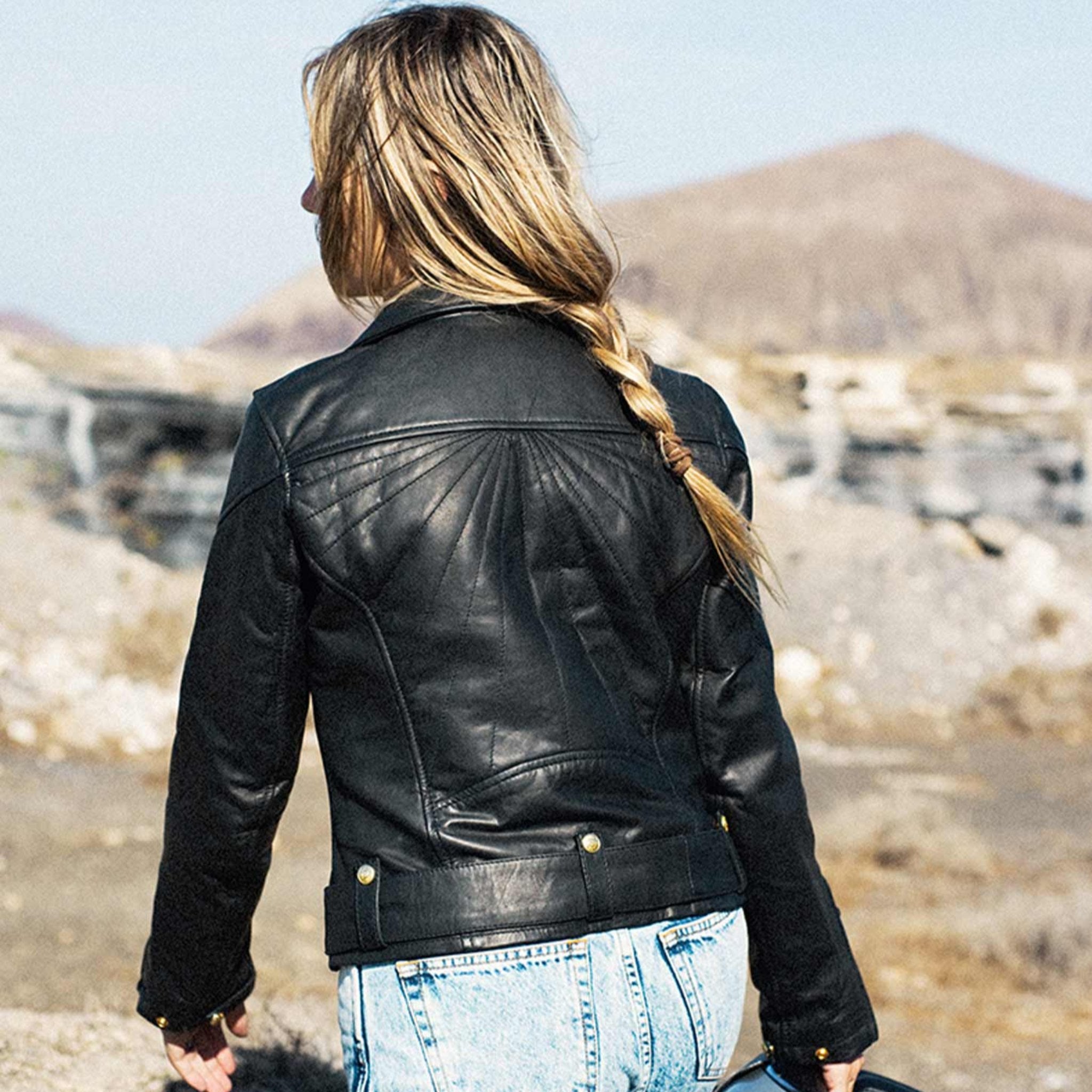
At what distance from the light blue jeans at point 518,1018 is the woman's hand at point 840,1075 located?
0.41m

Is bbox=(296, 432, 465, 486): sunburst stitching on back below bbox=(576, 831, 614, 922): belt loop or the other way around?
the other way around

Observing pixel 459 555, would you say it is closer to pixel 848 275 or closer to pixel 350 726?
pixel 350 726

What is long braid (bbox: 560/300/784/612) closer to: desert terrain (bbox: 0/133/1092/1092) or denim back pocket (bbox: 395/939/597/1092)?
desert terrain (bbox: 0/133/1092/1092)

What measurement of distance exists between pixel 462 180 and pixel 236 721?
587 millimetres

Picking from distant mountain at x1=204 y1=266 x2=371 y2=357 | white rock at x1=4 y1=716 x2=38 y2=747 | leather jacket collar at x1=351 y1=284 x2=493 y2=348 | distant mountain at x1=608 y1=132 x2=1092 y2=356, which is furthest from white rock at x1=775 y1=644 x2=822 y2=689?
distant mountain at x1=204 y1=266 x2=371 y2=357

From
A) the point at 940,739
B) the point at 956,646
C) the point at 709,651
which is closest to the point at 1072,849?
the point at 940,739

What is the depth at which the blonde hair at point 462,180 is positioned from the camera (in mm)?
1388

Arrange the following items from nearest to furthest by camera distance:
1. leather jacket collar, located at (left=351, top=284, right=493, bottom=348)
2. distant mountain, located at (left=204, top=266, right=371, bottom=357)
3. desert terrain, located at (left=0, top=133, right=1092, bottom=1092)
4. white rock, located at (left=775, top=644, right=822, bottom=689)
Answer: leather jacket collar, located at (left=351, top=284, right=493, bottom=348) → desert terrain, located at (left=0, top=133, right=1092, bottom=1092) → white rock, located at (left=775, top=644, right=822, bottom=689) → distant mountain, located at (left=204, top=266, right=371, bottom=357)

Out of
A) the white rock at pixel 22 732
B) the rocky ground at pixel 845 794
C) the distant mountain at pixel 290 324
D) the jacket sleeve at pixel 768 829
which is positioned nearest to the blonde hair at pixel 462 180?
the jacket sleeve at pixel 768 829

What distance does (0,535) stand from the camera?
1005 cm

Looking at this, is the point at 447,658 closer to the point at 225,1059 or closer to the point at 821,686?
the point at 225,1059

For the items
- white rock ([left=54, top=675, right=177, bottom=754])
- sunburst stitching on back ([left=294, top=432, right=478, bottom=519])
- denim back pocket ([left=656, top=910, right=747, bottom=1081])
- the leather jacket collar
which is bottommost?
white rock ([left=54, top=675, right=177, bottom=754])

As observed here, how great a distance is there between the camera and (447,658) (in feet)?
4.43

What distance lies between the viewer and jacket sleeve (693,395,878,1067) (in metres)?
1.56
